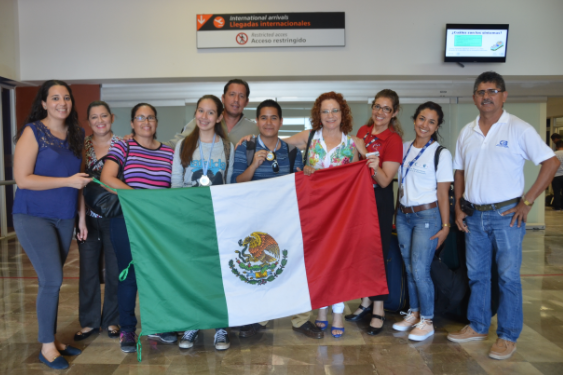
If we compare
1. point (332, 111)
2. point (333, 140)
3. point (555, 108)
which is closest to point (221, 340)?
point (333, 140)

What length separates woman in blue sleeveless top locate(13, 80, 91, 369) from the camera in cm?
251

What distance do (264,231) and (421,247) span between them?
110 cm

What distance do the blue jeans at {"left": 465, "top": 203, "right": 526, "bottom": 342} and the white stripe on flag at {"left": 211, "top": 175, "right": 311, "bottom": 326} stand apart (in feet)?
3.82

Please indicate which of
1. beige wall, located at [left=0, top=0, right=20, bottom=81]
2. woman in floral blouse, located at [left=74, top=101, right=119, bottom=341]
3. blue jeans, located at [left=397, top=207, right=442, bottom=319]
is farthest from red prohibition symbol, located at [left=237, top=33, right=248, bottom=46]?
blue jeans, located at [left=397, top=207, right=442, bottom=319]

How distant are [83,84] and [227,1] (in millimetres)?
2626

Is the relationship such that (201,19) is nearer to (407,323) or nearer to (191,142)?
(191,142)

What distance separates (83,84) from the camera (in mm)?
6742

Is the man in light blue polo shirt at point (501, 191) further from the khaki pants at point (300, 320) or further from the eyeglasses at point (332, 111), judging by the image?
the khaki pants at point (300, 320)

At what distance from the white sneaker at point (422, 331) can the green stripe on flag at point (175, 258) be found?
131 centimetres

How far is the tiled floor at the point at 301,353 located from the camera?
255cm

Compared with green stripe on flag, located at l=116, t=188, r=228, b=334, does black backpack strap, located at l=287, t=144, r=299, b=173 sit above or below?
above

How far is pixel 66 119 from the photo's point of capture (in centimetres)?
274

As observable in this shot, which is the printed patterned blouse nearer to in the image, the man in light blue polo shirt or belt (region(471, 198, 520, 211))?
the man in light blue polo shirt

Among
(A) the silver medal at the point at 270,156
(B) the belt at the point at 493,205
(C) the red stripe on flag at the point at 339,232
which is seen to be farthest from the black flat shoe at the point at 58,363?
(B) the belt at the point at 493,205
